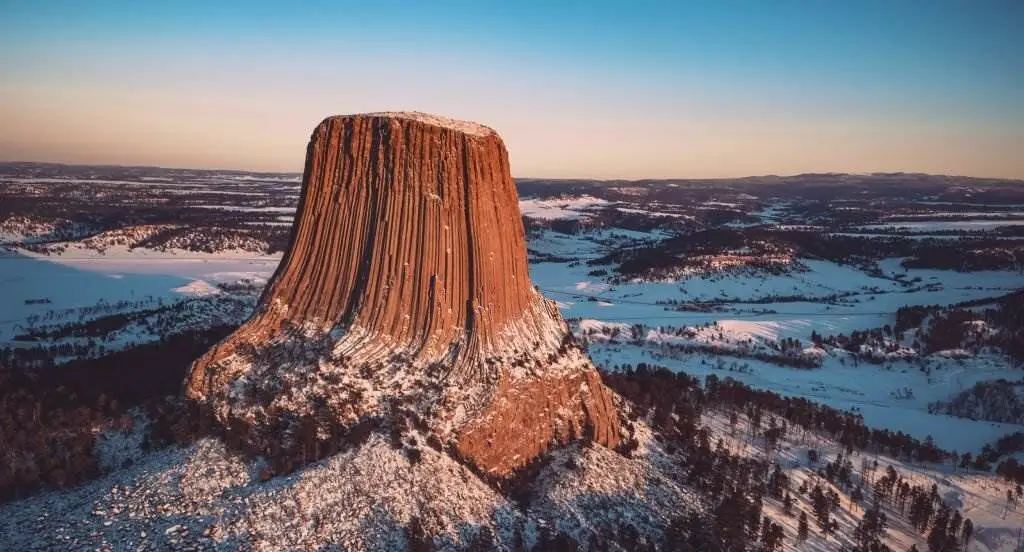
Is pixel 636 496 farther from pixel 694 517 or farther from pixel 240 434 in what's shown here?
pixel 240 434

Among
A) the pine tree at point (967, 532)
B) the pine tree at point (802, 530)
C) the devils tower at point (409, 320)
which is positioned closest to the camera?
the devils tower at point (409, 320)

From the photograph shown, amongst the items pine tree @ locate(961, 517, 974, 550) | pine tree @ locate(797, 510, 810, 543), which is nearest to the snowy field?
pine tree @ locate(961, 517, 974, 550)

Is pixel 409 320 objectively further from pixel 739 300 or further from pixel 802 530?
pixel 739 300

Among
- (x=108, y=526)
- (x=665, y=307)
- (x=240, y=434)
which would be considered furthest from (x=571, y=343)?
(x=665, y=307)

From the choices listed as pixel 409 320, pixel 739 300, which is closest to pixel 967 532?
pixel 409 320

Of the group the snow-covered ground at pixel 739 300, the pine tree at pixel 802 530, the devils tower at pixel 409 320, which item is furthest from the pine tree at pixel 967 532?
the snow-covered ground at pixel 739 300

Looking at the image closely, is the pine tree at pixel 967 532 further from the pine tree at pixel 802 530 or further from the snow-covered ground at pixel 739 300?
the snow-covered ground at pixel 739 300

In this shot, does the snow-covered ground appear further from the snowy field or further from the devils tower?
the devils tower

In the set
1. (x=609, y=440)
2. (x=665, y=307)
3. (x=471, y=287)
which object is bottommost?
(x=665, y=307)
